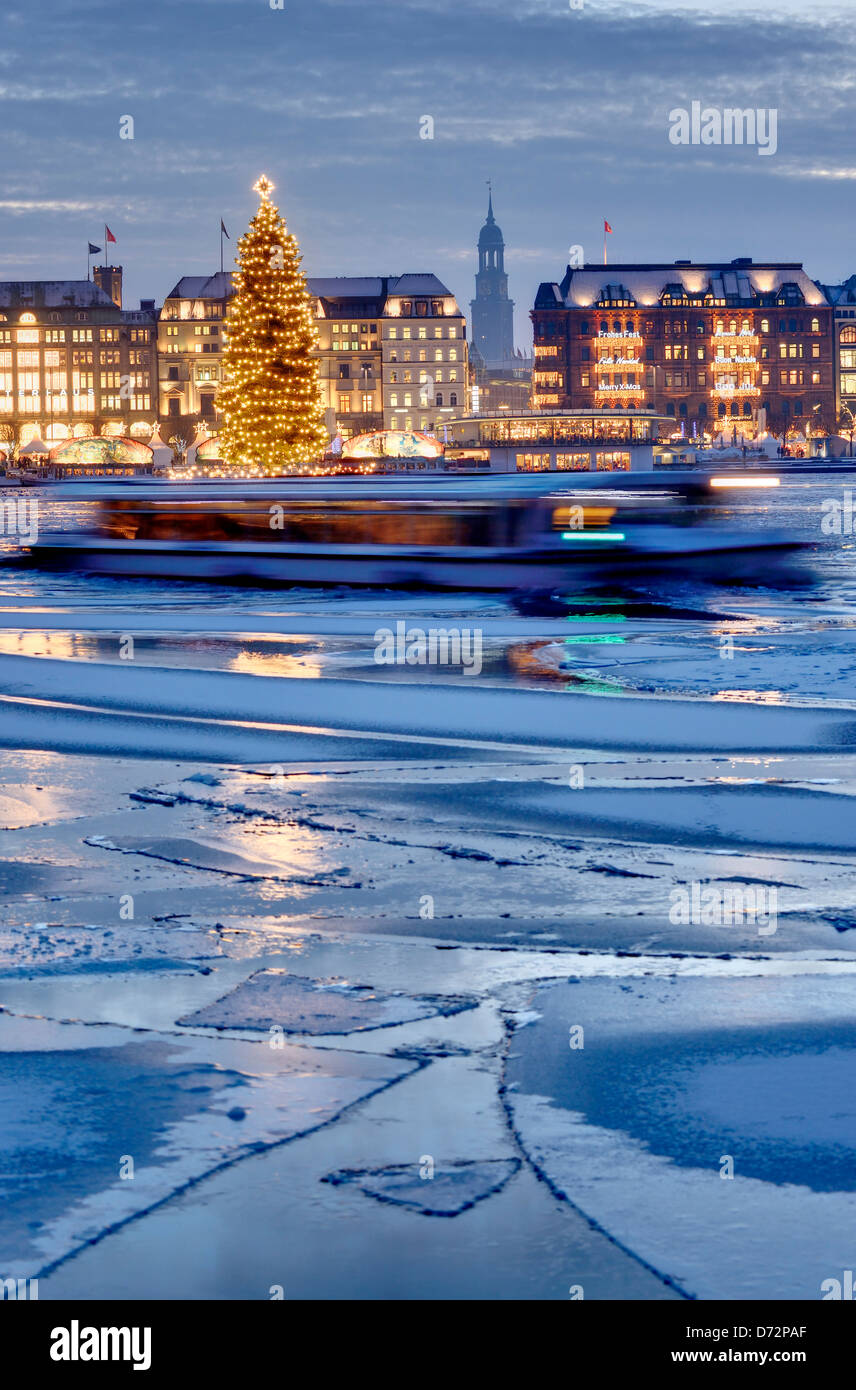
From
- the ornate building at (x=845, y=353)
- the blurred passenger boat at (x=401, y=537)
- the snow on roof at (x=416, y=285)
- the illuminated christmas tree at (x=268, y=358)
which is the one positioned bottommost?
the blurred passenger boat at (x=401, y=537)

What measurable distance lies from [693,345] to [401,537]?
370 feet

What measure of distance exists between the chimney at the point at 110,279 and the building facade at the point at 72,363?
6.60 meters

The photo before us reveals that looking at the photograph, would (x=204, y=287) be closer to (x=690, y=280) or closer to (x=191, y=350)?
(x=191, y=350)

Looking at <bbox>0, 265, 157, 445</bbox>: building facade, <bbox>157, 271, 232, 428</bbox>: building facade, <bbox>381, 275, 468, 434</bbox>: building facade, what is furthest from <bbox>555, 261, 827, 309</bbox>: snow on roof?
<bbox>0, 265, 157, 445</bbox>: building facade

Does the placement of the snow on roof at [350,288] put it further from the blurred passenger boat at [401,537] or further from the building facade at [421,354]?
the blurred passenger boat at [401,537]

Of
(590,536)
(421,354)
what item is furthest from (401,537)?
(421,354)

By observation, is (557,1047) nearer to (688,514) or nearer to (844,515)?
(688,514)

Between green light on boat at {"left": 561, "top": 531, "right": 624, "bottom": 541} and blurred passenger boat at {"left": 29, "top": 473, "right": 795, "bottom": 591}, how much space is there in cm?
2

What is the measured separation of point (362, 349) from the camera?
13212 cm

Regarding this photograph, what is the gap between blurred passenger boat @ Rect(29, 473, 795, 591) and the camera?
2284 cm

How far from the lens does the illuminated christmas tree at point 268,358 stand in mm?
52375

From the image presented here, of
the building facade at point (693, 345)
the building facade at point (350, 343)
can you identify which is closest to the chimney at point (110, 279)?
the building facade at point (350, 343)
